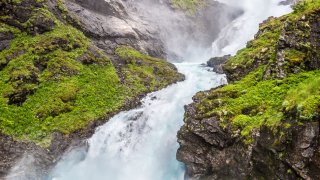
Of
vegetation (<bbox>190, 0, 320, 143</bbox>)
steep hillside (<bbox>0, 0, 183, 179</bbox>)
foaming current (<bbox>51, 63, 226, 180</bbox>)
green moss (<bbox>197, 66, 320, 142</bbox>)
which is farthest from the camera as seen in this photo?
steep hillside (<bbox>0, 0, 183, 179</bbox>)

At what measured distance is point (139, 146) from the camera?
70.8 ft

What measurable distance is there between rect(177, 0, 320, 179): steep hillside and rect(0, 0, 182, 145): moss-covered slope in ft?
34.8

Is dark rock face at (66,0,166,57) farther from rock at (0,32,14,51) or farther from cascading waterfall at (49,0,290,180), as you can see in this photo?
cascading waterfall at (49,0,290,180)

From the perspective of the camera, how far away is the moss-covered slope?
23.2m

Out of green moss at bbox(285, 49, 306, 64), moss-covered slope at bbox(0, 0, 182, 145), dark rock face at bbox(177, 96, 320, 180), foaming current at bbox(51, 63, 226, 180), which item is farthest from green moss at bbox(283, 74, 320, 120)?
moss-covered slope at bbox(0, 0, 182, 145)

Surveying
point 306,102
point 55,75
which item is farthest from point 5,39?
point 306,102

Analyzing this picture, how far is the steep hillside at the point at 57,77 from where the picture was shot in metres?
22.2

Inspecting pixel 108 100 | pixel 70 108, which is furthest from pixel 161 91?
pixel 70 108

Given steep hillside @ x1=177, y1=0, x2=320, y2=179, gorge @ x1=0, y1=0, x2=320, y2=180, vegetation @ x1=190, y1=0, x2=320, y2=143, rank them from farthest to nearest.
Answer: gorge @ x1=0, y1=0, x2=320, y2=180, vegetation @ x1=190, y1=0, x2=320, y2=143, steep hillside @ x1=177, y1=0, x2=320, y2=179

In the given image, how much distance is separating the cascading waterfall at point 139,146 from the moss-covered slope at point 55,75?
1.86 metres

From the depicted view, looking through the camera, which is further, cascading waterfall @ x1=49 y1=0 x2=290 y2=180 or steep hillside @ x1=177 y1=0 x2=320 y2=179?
cascading waterfall @ x1=49 y1=0 x2=290 y2=180

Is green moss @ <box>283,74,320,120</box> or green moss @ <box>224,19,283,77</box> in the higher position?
green moss @ <box>224,19,283,77</box>

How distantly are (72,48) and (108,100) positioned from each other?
7.32 m

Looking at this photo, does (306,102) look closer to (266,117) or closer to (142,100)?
(266,117)
